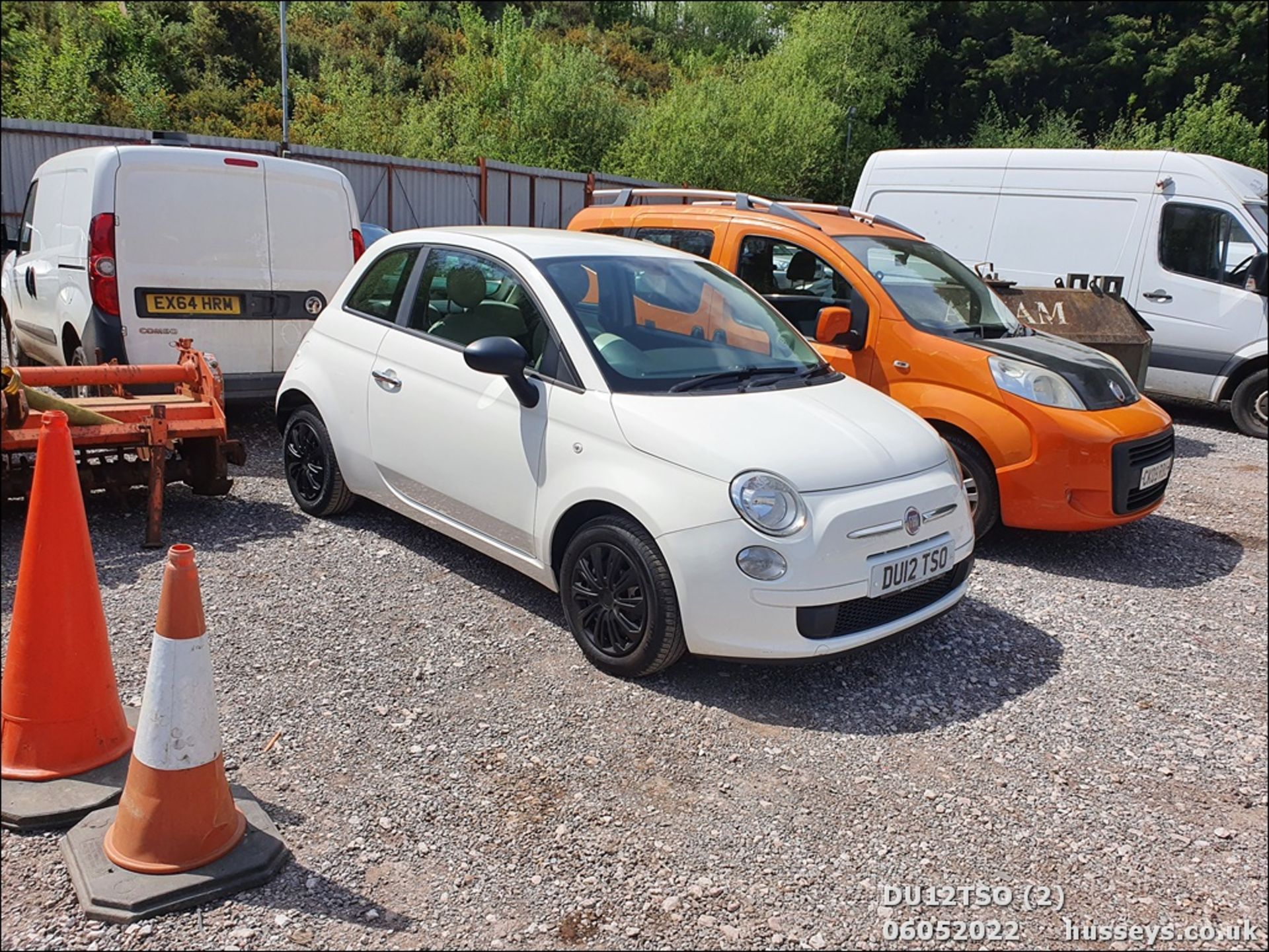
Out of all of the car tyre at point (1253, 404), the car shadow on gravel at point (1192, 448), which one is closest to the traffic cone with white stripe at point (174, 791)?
the car shadow on gravel at point (1192, 448)

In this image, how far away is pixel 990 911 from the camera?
2723 mm

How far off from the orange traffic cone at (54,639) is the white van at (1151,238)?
10.1m

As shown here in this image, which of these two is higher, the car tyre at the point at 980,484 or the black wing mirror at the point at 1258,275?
the black wing mirror at the point at 1258,275

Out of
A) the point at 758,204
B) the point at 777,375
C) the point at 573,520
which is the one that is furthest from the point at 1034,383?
the point at 573,520

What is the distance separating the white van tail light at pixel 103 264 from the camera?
6344mm

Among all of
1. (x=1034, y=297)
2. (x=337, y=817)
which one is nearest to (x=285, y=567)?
(x=337, y=817)

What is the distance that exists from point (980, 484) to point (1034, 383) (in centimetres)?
64

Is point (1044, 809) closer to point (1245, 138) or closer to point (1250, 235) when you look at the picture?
point (1250, 235)

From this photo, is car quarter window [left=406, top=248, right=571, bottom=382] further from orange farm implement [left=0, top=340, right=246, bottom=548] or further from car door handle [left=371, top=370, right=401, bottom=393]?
orange farm implement [left=0, top=340, right=246, bottom=548]

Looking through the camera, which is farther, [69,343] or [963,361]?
[69,343]

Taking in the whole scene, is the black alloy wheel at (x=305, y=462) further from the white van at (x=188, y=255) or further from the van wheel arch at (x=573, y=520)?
the van wheel arch at (x=573, y=520)

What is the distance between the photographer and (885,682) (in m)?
4.05

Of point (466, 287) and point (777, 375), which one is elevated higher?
point (466, 287)

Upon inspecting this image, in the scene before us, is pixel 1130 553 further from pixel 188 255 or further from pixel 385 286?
pixel 188 255
